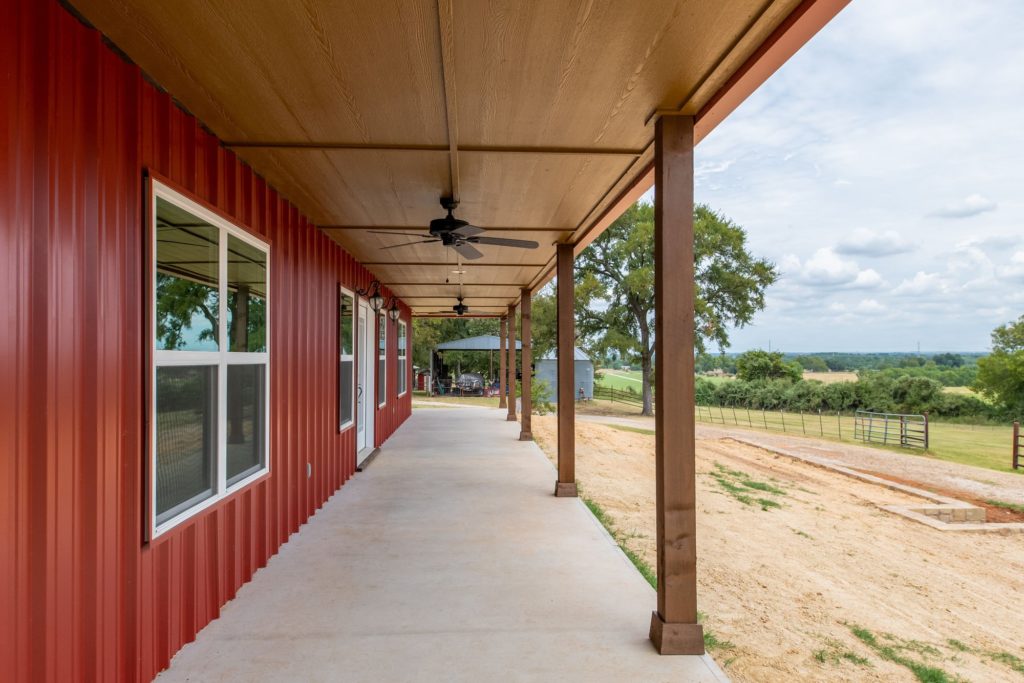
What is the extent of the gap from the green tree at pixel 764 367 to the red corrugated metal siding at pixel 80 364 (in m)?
33.4

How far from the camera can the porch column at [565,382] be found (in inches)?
218

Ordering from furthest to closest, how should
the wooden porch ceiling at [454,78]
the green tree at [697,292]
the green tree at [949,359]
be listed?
the green tree at [949,359] → the green tree at [697,292] → the wooden porch ceiling at [454,78]

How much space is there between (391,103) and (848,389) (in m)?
26.3

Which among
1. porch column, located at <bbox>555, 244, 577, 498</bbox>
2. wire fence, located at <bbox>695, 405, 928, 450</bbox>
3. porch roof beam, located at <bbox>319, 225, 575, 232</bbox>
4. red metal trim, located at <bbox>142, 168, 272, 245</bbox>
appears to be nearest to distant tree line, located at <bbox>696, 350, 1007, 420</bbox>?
wire fence, located at <bbox>695, 405, 928, 450</bbox>

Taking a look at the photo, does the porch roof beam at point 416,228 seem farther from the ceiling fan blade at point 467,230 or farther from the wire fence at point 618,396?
the wire fence at point 618,396

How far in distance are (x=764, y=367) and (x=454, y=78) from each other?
111ft

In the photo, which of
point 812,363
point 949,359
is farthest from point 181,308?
point 949,359

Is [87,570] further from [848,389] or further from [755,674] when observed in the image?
[848,389]

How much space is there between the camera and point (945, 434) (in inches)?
727

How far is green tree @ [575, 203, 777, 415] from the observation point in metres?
22.3

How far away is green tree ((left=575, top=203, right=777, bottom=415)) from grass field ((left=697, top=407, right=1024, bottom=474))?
A: 3.64 m

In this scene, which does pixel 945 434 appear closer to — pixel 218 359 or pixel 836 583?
pixel 836 583

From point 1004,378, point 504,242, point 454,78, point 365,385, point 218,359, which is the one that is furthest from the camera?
point 1004,378

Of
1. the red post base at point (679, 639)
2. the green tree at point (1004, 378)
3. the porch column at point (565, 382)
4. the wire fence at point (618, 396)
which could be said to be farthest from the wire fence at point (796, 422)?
the red post base at point (679, 639)
